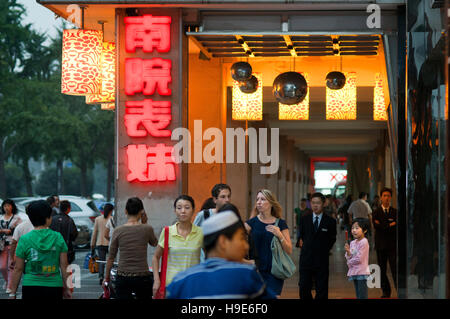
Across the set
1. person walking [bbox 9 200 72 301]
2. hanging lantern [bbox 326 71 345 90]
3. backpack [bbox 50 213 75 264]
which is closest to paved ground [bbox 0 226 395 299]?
backpack [bbox 50 213 75 264]

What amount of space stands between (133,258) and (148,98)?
152 inches

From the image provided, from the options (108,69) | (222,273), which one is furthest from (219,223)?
(108,69)

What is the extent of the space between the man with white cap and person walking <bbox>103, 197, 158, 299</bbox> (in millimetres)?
3563

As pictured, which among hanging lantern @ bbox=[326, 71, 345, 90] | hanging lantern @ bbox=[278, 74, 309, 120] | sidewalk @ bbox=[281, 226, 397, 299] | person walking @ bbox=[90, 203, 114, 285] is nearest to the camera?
hanging lantern @ bbox=[326, 71, 345, 90]

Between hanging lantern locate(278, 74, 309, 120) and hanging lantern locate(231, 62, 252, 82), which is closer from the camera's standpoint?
hanging lantern locate(231, 62, 252, 82)

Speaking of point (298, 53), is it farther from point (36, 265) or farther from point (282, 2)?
point (36, 265)

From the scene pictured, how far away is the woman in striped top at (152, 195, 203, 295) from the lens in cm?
698

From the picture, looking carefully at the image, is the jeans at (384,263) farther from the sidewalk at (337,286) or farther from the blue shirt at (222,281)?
the blue shirt at (222,281)

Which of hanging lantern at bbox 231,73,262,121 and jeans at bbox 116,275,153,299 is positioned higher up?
hanging lantern at bbox 231,73,262,121

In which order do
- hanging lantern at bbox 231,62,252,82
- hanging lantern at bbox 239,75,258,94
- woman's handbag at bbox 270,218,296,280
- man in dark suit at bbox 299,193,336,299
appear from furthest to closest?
hanging lantern at bbox 239,75,258,94 → hanging lantern at bbox 231,62,252,82 → man in dark suit at bbox 299,193,336,299 → woman's handbag at bbox 270,218,296,280

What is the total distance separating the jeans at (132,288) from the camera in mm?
7590

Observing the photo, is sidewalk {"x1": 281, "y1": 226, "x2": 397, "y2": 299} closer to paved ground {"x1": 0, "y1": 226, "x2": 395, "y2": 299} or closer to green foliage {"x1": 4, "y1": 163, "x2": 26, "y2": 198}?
paved ground {"x1": 0, "y1": 226, "x2": 395, "y2": 299}

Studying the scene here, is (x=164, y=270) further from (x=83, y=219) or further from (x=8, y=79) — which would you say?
(x=8, y=79)
